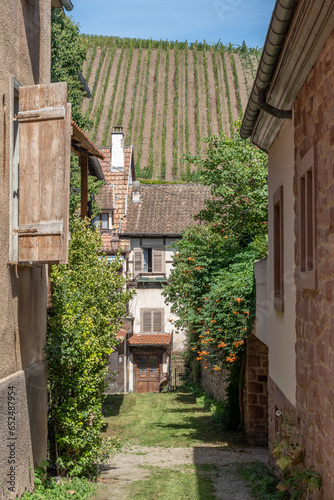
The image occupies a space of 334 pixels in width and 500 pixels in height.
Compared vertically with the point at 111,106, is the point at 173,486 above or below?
below

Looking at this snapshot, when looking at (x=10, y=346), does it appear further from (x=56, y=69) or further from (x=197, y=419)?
(x=56, y=69)

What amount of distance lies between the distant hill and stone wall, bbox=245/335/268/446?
55084mm

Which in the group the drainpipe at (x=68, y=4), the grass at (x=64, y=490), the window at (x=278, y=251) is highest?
the drainpipe at (x=68, y=4)

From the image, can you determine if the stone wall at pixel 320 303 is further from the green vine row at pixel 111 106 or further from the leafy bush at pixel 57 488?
the green vine row at pixel 111 106

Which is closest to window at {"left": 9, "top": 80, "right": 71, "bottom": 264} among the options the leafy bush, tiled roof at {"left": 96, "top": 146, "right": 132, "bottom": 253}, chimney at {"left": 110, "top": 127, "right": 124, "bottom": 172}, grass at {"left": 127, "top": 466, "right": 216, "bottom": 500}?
the leafy bush

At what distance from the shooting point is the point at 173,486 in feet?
29.5

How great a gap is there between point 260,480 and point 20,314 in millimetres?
4228

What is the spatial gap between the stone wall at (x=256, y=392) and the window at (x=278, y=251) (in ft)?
18.1

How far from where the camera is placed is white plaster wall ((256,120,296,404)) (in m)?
7.17

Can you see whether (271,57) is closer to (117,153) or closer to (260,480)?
(260,480)

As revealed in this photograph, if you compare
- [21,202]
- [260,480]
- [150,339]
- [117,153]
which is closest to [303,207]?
[21,202]

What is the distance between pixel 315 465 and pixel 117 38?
340 ft

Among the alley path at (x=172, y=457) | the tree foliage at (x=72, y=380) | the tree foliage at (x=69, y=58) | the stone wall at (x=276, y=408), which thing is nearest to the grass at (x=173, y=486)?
the alley path at (x=172, y=457)

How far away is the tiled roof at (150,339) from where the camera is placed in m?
31.7
